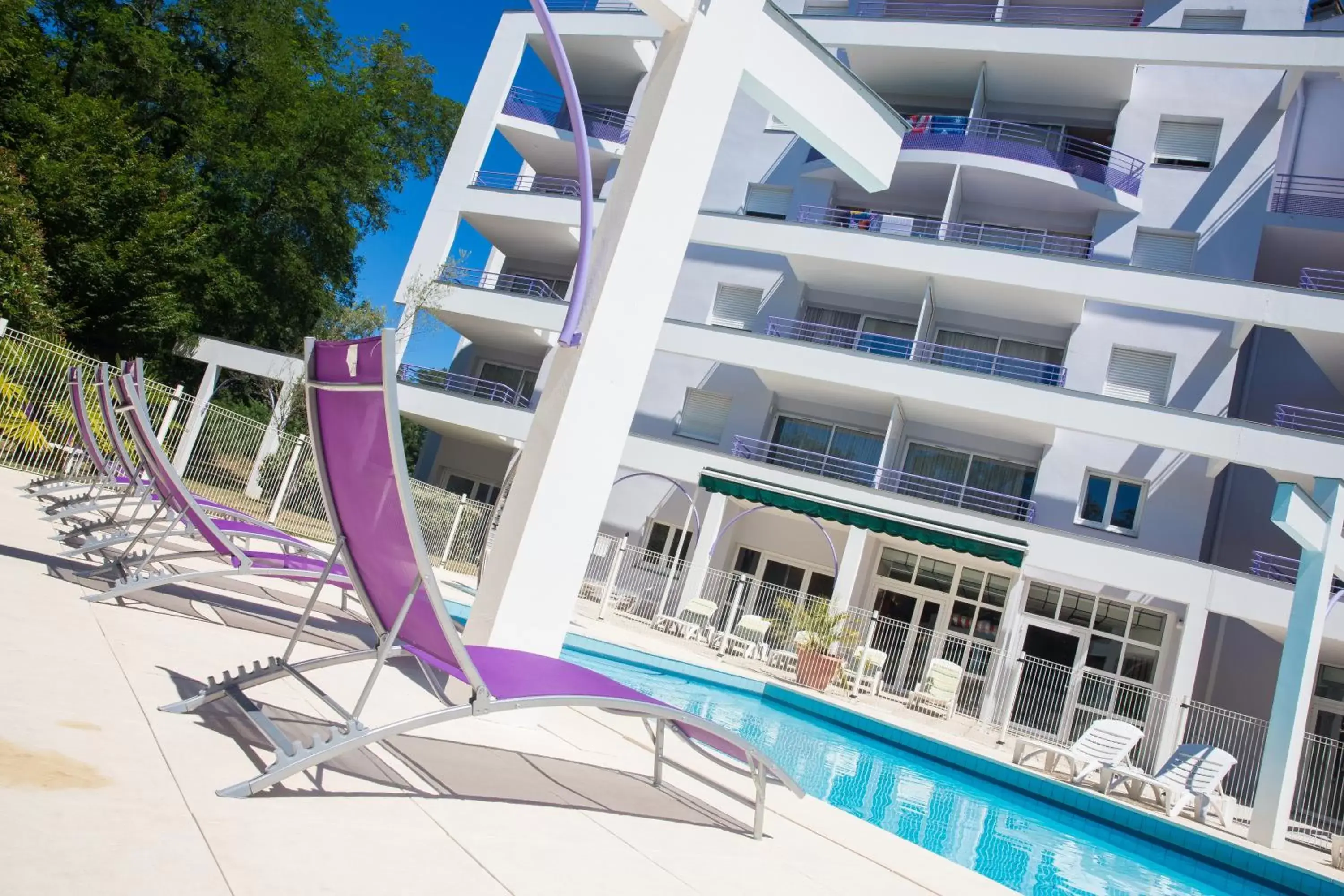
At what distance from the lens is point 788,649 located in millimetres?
18938

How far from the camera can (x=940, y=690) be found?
17.1 m

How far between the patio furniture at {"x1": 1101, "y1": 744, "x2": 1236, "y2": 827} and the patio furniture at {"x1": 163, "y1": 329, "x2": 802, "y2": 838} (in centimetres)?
1115

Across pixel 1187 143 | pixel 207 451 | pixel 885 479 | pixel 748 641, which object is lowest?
pixel 748 641

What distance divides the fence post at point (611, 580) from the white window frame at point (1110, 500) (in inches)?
435

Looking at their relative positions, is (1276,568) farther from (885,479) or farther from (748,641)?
(748,641)

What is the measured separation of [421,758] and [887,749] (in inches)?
429

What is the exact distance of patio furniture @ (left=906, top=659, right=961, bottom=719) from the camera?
55.8ft

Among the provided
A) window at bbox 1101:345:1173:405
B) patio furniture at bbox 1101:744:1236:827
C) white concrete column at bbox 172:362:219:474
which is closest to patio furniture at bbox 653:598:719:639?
patio furniture at bbox 1101:744:1236:827

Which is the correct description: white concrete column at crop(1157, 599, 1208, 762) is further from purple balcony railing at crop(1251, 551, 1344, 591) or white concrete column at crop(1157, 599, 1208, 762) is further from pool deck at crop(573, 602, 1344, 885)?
pool deck at crop(573, 602, 1344, 885)

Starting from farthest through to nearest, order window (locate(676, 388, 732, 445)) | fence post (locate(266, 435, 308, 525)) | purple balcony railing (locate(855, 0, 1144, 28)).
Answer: window (locate(676, 388, 732, 445)) → purple balcony railing (locate(855, 0, 1144, 28)) → fence post (locate(266, 435, 308, 525))

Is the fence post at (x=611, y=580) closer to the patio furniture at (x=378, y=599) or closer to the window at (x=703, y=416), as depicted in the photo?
the window at (x=703, y=416)

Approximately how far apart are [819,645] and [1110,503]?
9.72 m

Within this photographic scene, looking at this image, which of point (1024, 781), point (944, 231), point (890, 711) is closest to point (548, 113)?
point (944, 231)

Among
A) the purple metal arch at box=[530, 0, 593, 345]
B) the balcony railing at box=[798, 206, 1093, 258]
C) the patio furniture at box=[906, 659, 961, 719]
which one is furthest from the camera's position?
the balcony railing at box=[798, 206, 1093, 258]
